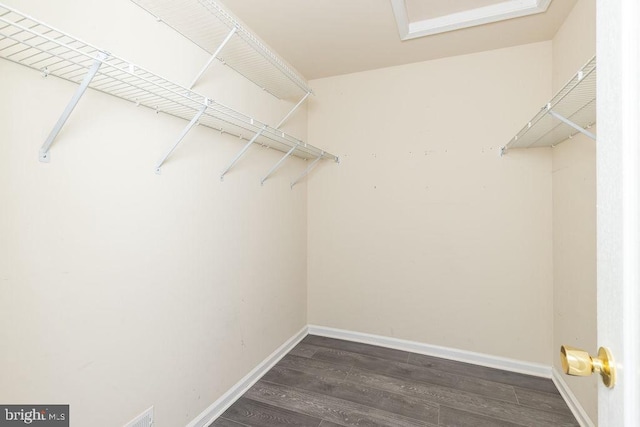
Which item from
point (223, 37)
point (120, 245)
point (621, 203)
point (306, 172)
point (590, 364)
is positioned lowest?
point (590, 364)

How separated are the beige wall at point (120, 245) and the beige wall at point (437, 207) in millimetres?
999

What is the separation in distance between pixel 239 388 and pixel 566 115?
8.28 feet

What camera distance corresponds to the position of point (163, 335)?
1428mm

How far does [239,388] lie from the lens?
1.91 meters

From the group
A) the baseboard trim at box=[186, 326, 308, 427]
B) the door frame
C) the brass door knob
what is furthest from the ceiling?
the baseboard trim at box=[186, 326, 308, 427]

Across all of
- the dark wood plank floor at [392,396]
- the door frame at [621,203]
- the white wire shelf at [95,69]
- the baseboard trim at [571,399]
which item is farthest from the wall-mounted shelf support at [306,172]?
the baseboard trim at [571,399]

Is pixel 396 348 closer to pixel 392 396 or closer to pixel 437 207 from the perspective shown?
pixel 392 396

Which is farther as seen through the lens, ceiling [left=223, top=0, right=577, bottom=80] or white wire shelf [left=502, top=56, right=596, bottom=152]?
ceiling [left=223, top=0, right=577, bottom=80]

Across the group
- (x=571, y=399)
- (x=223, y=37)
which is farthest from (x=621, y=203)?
(x=571, y=399)

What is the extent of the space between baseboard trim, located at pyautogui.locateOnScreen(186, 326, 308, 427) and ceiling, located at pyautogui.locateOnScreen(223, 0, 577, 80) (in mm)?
2391

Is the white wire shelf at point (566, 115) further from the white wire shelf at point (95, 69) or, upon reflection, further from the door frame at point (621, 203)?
the white wire shelf at point (95, 69)

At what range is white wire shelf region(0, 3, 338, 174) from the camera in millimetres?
832

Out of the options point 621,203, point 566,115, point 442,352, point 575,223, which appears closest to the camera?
point 621,203

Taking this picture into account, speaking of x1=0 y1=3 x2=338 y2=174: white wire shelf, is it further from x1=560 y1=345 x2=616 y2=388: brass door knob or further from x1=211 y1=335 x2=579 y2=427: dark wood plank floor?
x1=211 y1=335 x2=579 y2=427: dark wood plank floor
